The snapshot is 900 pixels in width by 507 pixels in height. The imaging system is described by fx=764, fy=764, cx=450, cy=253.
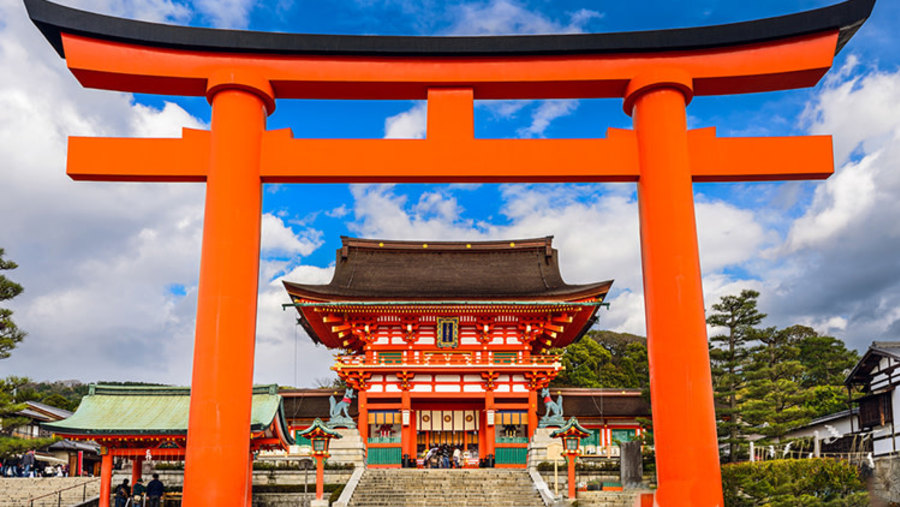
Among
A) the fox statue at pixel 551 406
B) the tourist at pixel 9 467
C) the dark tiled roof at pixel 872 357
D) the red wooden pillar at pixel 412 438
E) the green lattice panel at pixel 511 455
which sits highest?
the dark tiled roof at pixel 872 357

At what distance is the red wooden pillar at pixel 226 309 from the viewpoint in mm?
6516

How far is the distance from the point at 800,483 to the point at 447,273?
50.5 ft

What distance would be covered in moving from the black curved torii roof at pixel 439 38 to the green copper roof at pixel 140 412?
418 inches

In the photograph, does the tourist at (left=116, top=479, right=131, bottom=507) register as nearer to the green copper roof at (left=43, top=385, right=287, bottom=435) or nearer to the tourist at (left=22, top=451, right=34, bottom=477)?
the green copper roof at (left=43, top=385, right=287, bottom=435)

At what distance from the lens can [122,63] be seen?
24.3 feet

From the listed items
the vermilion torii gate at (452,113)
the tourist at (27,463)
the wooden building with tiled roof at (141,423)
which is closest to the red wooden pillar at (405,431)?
the wooden building with tiled roof at (141,423)

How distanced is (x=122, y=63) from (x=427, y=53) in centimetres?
297

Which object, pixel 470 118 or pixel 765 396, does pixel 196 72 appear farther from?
pixel 765 396

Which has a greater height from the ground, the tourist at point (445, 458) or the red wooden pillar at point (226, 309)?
the red wooden pillar at point (226, 309)

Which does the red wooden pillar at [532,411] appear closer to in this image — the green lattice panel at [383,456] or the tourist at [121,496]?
the green lattice panel at [383,456]

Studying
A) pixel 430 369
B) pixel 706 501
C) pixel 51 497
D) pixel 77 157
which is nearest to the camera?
pixel 706 501

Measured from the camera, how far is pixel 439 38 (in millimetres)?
7609

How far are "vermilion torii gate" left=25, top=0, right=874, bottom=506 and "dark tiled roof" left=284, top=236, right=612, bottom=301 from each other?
1738 cm

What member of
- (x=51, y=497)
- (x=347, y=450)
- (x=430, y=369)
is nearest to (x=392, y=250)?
(x=430, y=369)
